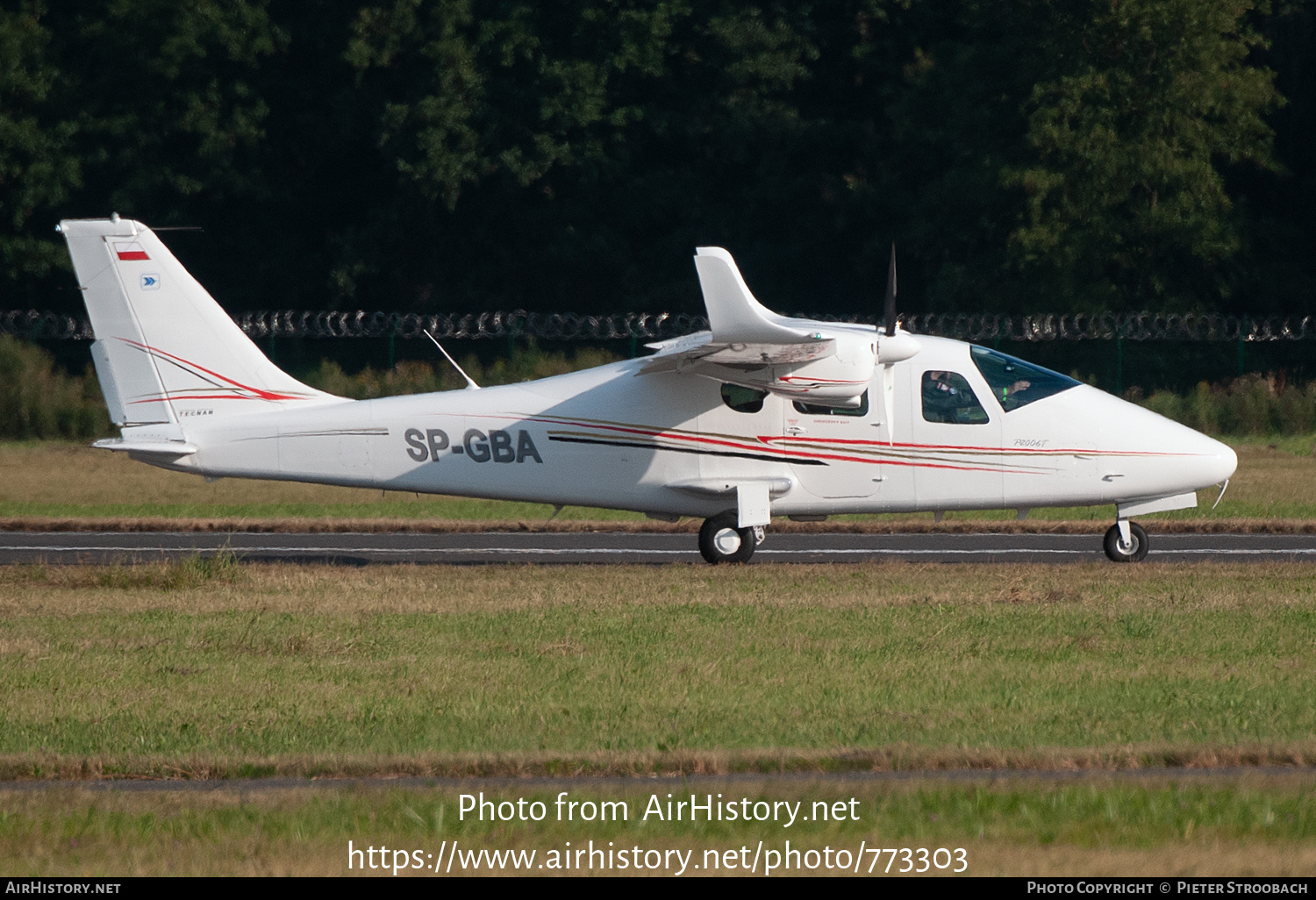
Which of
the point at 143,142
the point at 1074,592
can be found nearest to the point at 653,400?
the point at 1074,592

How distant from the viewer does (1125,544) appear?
16812 millimetres

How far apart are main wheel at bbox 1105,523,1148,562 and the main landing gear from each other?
366 cm

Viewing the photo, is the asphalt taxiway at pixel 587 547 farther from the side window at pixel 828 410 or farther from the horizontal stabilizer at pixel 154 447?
the side window at pixel 828 410

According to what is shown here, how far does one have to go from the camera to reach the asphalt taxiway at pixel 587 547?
1794 cm

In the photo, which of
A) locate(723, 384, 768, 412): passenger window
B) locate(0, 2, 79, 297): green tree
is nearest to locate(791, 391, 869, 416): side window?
locate(723, 384, 768, 412): passenger window

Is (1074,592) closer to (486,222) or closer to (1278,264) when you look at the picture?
(1278,264)

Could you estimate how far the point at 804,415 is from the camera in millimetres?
16656

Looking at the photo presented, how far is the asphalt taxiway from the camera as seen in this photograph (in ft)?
58.9

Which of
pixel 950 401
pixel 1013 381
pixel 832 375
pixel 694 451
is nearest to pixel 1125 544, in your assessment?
pixel 1013 381

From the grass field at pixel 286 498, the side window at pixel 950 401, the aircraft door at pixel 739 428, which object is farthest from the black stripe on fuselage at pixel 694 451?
the grass field at pixel 286 498

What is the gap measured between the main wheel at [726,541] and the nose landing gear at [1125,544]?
3723 mm

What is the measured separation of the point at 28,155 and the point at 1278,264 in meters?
34.7

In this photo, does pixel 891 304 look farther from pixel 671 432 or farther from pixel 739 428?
pixel 671 432
